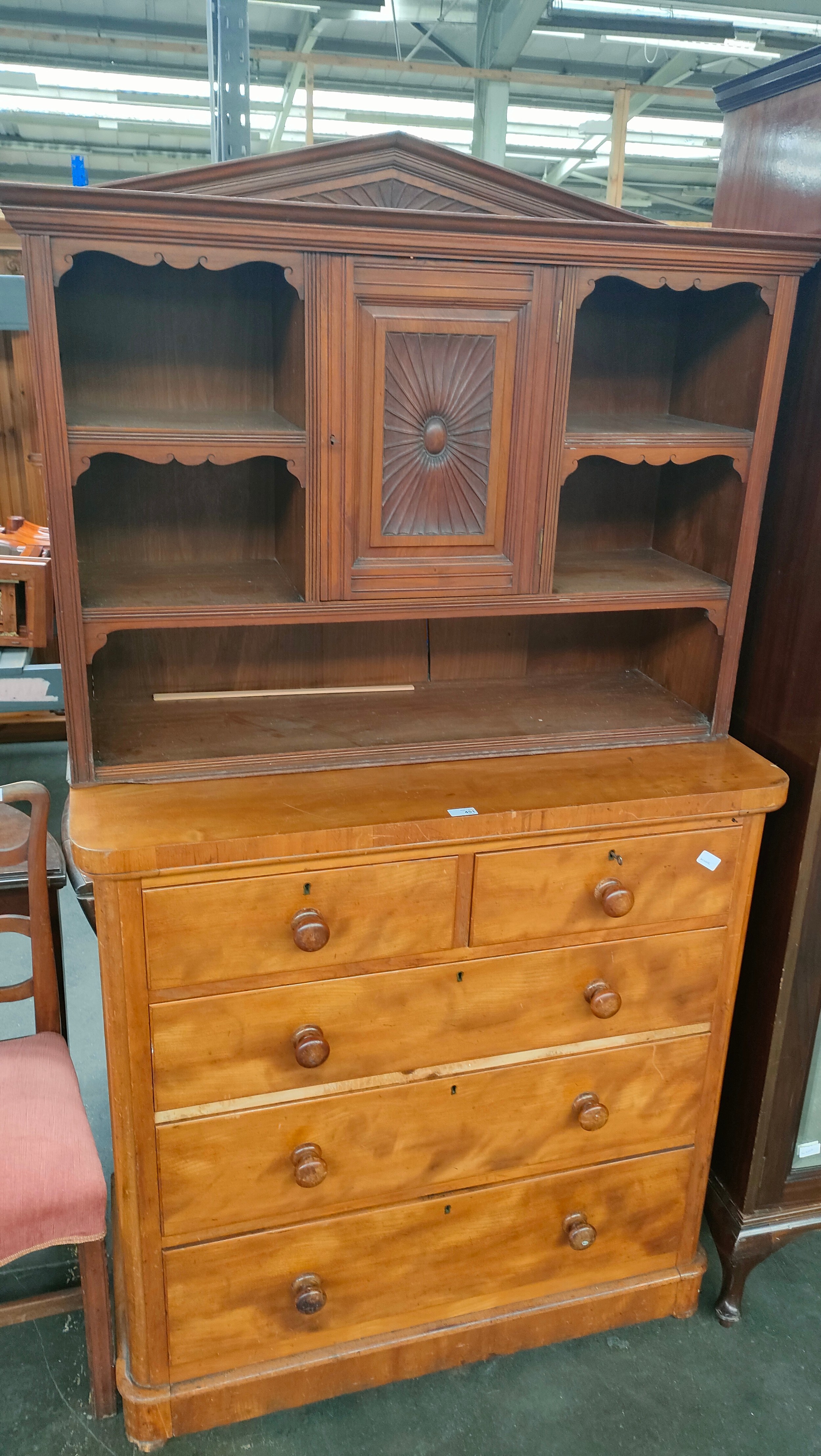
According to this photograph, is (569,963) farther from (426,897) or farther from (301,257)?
(301,257)

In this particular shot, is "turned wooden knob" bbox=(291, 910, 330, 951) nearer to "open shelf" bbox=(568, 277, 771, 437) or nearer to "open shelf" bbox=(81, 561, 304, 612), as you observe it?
"open shelf" bbox=(81, 561, 304, 612)

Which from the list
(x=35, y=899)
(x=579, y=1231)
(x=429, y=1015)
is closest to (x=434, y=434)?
(x=429, y=1015)

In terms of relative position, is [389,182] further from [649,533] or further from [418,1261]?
[418,1261]

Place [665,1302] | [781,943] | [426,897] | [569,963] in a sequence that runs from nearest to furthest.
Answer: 1. [426,897]
2. [569,963]
3. [781,943]
4. [665,1302]

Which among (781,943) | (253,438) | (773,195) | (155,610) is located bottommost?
(781,943)

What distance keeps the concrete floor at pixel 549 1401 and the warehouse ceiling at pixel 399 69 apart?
150 inches

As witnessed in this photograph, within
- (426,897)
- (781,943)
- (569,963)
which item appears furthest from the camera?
(781,943)

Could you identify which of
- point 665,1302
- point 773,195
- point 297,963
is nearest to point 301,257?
point 773,195

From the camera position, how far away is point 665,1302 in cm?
196

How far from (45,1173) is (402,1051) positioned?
0.56 metres

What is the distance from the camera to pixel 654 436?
5.38 feet

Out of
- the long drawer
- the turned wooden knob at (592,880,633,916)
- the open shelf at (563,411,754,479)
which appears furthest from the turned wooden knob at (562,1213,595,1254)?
the open shelf at (563,411,754,479)

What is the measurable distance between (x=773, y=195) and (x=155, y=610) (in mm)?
1265

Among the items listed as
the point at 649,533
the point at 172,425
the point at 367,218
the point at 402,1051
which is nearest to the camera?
the point at 367,218
